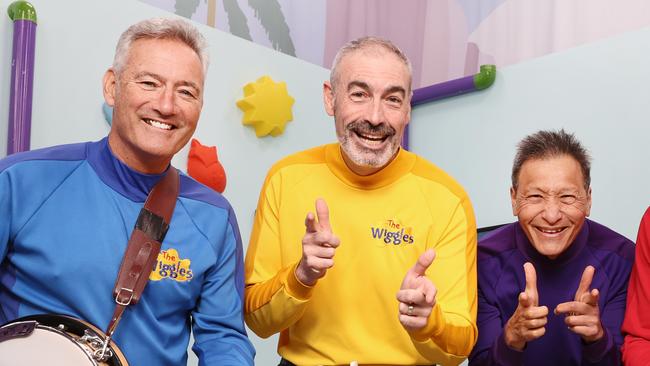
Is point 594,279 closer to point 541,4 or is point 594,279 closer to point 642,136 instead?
point 642,136

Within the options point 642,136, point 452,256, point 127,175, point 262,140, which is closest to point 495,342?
point 452,256

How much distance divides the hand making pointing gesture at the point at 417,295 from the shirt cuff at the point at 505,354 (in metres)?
0.30

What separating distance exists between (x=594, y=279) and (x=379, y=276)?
546 mm

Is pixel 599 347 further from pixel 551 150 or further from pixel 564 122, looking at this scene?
pixel 564 122

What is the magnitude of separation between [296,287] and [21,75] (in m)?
1.03

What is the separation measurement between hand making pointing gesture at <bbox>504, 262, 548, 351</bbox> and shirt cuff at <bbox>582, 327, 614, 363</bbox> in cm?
14

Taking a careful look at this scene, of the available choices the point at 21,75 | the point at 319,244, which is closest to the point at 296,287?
the point at 319,244

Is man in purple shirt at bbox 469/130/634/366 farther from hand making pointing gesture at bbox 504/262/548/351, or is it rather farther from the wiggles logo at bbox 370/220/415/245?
the wiggles logo at bbox 370/220/415/245

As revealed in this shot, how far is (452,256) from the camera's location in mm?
1877

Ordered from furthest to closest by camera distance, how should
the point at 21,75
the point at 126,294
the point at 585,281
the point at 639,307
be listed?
1. the point at 21,75
2. the point at 639,307
3. the point at 585,281
4. the point at 126,294

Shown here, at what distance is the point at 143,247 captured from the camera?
157 cm

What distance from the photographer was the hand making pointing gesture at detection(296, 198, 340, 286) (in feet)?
5.31

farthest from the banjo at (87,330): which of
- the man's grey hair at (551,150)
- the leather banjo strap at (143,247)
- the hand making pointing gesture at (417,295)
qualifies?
the man's grey hair at (551,150)

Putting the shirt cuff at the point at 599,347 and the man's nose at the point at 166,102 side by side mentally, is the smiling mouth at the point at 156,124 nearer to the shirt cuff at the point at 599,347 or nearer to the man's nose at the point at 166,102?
the man's nose at the point at 166,102
